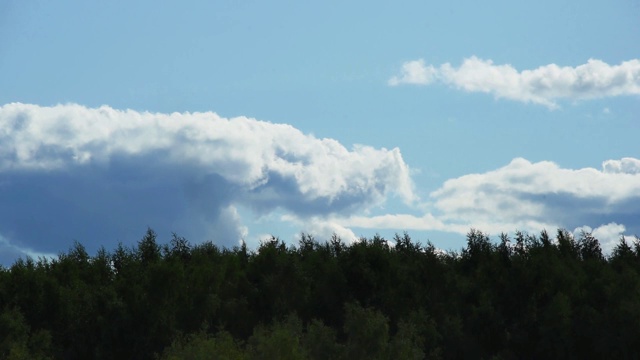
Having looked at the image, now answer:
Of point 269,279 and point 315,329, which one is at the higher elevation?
point 269,279

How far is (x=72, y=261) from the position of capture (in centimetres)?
8769

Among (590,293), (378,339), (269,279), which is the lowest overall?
(378,339)

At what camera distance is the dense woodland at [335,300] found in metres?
75.1

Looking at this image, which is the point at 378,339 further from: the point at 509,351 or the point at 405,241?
the point at 405,241

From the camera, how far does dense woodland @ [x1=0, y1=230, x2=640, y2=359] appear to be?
75125mm

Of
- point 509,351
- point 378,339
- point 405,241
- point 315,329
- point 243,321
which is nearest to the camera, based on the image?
point 378,339

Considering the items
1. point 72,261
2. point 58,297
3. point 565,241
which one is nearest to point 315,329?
point 58,297

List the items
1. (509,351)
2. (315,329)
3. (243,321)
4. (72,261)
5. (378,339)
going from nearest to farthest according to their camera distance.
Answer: (378,339) < (315,329) < (509,351) < (243,321) < (72,261)

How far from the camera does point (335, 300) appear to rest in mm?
82688

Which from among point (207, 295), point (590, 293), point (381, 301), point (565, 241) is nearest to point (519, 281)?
point (590, 293)

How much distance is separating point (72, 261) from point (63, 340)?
12012mm

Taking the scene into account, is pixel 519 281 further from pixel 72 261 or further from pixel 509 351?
pixel 72 261

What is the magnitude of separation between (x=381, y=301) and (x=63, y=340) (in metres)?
26.5

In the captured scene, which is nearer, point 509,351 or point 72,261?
point 509,351
